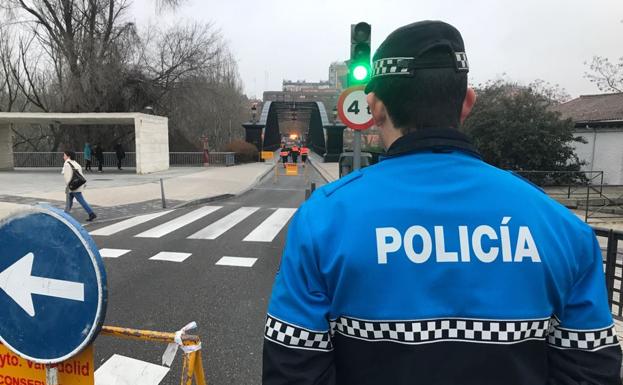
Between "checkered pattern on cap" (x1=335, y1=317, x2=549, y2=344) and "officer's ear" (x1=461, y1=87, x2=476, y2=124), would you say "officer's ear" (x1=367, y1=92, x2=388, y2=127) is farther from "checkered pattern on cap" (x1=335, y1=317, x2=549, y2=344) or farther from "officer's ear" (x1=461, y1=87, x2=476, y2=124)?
"checkered pattern on cap" (x1=335, y1=317, x2=549, y2=344)

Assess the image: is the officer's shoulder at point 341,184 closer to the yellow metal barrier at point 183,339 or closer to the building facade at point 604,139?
the yellow metal barrier at point 183,339

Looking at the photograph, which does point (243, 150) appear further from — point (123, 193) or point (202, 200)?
point (202, 200)

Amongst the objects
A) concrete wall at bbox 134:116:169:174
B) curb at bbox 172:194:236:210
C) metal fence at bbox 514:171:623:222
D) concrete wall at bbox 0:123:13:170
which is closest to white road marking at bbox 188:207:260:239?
curb at bbox 172:194:236:210

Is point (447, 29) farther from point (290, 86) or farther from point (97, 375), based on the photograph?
point (290, 86)

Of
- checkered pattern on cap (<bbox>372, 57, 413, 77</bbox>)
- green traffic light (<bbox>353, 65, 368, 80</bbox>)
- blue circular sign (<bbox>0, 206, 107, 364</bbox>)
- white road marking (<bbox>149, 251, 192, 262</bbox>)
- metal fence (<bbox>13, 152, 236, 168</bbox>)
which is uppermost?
green traffic light (<bbox>353, 65, 368, 80</bbox>)

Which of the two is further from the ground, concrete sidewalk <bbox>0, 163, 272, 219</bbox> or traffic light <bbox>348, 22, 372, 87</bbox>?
traffic light <bbox>348, 22, 372, 87</bbox>

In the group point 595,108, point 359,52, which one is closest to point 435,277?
point 359,52

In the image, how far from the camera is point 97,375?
339cm

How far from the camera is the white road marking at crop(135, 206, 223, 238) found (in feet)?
29.5

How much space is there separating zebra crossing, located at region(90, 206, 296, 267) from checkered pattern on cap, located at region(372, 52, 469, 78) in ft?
19.3

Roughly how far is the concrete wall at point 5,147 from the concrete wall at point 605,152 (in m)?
33.4

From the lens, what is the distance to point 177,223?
10.3 metres

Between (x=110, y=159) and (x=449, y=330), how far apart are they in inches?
1225

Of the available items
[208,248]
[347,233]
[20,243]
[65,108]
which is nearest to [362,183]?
[347,233]
